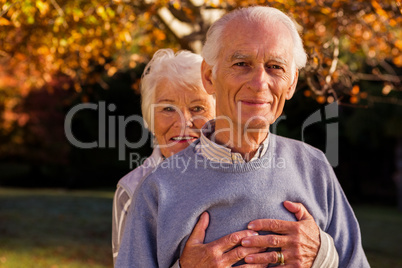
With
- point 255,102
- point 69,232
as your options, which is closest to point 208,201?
point 255,102

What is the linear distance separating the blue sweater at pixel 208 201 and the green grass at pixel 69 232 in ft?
20.0

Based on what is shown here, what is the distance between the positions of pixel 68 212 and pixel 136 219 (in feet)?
35.4

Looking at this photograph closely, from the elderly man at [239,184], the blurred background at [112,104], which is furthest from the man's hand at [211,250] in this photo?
the blurred background at [112,104]

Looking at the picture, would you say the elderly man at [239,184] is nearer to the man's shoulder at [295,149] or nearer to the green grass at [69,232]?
the man's shoulder at [295,149]

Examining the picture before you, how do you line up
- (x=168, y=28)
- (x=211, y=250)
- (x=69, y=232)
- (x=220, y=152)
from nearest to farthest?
1. (x=211, y=250)
2. (x=220, y=152)
3. (x=168, y=28)
4. (x=69, y=232)

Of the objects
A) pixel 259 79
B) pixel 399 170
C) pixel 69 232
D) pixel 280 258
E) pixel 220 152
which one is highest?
pixel 259 79

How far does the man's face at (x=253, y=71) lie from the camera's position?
171 cm

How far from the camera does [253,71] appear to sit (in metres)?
1.72

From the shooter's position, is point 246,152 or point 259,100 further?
point 246,152

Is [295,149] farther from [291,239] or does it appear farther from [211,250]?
[211,250]

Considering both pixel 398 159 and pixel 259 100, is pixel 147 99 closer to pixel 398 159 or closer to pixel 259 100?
pixel 259 100

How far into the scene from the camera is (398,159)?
14336 mm

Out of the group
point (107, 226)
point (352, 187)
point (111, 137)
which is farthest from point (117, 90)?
point (352, 187)

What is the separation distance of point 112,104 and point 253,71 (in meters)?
13.5
